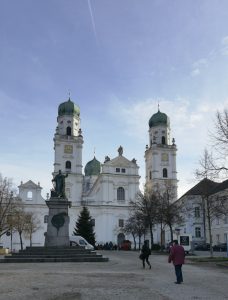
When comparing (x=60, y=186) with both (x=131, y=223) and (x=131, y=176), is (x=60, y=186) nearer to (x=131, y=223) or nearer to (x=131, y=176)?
(x=131, y=223)

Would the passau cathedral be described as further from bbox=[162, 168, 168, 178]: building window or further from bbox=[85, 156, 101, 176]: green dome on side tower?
bbox=[85, 156, 101, 176]: green dome on side tower

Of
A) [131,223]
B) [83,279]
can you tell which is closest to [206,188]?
[83,279]

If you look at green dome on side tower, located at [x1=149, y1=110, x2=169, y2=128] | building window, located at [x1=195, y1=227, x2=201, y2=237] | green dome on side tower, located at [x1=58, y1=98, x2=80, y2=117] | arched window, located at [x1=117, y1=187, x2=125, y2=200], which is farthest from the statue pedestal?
green dome on side tower, located at [x1=149, y1=110, x2=169, y2=128]

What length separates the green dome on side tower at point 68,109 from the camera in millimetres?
87188

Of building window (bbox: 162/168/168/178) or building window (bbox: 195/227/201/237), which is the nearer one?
building window (bbox: 195/227/201/237)

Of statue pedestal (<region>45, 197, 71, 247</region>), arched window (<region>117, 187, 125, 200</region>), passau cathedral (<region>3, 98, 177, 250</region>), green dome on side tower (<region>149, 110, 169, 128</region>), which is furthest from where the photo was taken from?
green dome on side tower (<region>149, 110, 169, 128</region>)

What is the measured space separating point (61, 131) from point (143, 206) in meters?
38.5

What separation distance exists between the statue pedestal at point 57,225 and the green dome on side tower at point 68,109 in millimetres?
59965

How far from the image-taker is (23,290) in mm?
11516

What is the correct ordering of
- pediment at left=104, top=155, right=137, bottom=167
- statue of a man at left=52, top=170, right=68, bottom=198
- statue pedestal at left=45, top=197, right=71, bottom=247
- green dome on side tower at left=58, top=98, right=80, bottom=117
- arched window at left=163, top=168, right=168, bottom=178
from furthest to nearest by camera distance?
1. green dome on side tower at left=58, top=98, right=80, bottom=117
2. arched window at left=163, top=168, right=168, bottom=178
3. pediment at left=104, top=155, right=137, bottom=167
4. statue of a man at left=52, top=170, right=68, bottom=198
5. statue pedestal at left=45, top=197, right=71, bottom=247

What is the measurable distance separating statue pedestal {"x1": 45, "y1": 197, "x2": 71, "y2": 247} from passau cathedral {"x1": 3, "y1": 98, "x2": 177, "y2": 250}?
48219 millimetres

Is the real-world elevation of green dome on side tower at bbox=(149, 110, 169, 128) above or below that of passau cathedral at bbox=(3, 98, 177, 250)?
above

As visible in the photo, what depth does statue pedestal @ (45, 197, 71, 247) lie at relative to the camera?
27766 millimetres

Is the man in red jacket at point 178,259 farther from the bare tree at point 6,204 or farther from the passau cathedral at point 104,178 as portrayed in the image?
the passau cathedral at point 104,178
